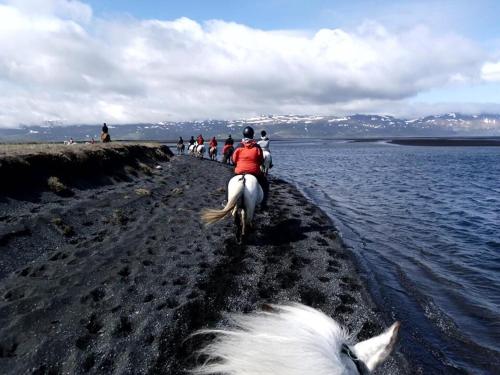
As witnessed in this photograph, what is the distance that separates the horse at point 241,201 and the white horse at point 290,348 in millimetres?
7040

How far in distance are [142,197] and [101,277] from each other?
795 cm

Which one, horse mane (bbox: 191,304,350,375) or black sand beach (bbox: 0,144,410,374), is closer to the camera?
horse mane (bbox: 191,304,350,375)

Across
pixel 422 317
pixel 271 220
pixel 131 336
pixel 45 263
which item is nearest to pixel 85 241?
pixel 45 263

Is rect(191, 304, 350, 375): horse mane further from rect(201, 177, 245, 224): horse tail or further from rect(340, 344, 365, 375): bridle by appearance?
rect(201, 177, 245, 224): horse tail

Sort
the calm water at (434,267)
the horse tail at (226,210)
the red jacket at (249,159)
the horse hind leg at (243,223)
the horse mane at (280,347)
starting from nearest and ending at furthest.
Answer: the horse mane at (280,347) → the calm water at (434,267) → the horse tail at (226,210) → the horse hind leg at (243,223) → the red jacket at (249,159)

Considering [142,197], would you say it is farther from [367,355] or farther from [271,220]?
[367,355]

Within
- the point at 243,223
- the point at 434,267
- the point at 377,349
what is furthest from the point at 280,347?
the point at 434,267

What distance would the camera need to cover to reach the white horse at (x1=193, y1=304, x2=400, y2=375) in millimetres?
1927

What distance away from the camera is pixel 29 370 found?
4840 mm

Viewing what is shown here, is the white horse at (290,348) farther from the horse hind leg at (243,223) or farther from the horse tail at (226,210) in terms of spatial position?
the horse hind leg at (243,223)

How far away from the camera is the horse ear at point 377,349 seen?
7.47 feet

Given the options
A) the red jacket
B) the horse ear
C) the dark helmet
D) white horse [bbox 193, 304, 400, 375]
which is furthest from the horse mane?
the dark helmet

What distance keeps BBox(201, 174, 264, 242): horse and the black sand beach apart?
0.79 metres

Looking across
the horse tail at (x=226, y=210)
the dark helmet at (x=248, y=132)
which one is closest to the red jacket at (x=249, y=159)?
the dark helmet at (x=248, y=132)
